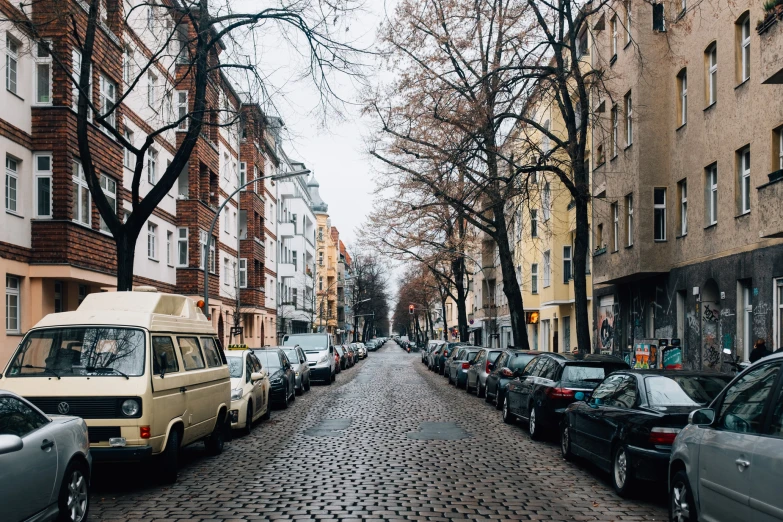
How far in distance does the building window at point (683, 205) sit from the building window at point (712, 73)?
2.82m

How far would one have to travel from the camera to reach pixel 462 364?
2766cm

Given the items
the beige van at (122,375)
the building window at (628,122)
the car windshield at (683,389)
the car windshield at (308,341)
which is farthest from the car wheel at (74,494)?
the car windshield at (308,341)

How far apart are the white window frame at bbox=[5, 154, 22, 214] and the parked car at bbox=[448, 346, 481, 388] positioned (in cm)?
1415

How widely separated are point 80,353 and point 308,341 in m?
23.2

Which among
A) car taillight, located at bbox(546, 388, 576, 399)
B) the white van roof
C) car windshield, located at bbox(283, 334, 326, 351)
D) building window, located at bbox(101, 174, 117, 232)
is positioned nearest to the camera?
the white van roof

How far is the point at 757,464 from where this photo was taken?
5.37m

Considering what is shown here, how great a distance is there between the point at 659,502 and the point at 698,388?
1.30 metres

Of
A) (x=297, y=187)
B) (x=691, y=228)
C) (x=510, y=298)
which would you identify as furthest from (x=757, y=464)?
(x=297, y=187)

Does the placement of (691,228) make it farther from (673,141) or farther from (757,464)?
(757,464)

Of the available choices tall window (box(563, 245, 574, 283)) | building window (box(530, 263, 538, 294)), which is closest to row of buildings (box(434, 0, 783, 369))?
tall window (box(563, 245, 574, 283))

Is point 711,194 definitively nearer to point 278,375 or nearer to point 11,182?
point 278,375

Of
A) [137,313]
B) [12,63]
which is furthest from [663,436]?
[12,63]

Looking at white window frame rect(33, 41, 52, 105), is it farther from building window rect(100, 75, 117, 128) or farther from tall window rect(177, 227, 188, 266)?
tall window rect(177, 227, 188, 266)

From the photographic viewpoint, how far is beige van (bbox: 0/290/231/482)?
8875mm
